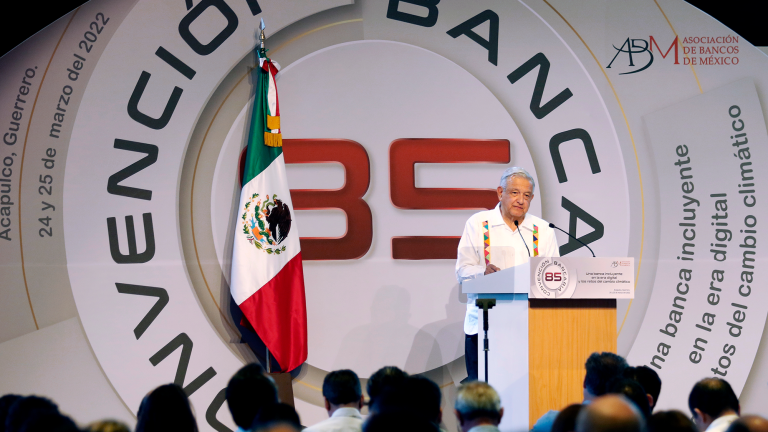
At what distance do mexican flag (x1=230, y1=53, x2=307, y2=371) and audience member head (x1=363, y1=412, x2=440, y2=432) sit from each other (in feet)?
10.4

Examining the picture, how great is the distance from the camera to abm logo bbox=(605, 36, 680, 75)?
500 centimetres

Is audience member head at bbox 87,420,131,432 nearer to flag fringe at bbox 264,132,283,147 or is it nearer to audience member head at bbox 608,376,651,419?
audience member head at bbox 608,376,651,419

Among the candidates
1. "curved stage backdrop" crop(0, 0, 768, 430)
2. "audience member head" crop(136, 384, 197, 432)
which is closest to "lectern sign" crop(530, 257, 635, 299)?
"audience member head" crop(136, 384, 197, 432)

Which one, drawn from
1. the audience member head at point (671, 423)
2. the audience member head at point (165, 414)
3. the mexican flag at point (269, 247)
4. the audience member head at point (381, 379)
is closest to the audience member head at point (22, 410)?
the audience member head at point (165, 414)

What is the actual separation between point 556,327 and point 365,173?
85.9 inches

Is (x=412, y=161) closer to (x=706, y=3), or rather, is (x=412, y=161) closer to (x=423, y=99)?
(x=423, y=99)

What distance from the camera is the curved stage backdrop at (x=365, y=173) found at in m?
4.42

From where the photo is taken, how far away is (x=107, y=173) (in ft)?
14.7

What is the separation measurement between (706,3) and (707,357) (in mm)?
2714

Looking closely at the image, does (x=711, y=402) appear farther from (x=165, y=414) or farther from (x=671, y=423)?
(x=165, y=414)

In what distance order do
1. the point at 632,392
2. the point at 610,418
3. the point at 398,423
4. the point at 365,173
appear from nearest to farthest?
the point at 610,418
the point at 398,423
the point at 632,392
the point at 365,173

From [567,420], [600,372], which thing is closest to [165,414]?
[567,420]

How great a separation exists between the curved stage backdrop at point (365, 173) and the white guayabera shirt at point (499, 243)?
76 cm

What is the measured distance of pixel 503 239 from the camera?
13.3ft
